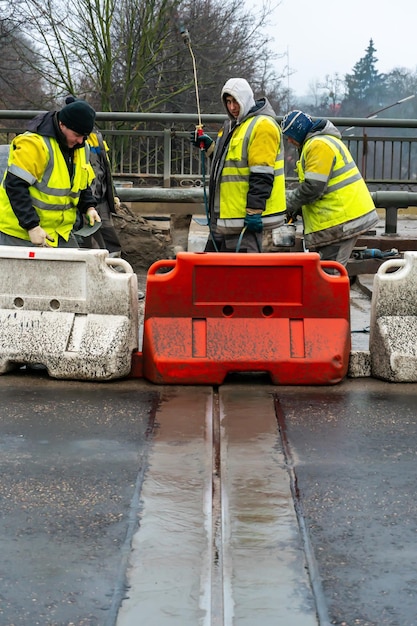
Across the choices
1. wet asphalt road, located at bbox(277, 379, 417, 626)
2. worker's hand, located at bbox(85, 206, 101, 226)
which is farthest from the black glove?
wet asphalt road, located at bbox(277, 379, 417, 626)

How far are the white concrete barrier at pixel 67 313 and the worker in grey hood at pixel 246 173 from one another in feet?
4.42

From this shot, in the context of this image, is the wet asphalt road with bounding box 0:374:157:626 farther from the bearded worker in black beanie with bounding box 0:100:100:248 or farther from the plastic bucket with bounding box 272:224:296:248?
the plastic bucket with bounding box 272:224:296:248

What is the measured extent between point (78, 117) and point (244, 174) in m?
1.54

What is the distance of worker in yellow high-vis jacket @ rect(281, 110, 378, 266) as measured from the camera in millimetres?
8469

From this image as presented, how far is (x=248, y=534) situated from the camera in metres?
4.42

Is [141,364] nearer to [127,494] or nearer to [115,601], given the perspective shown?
[127,494]

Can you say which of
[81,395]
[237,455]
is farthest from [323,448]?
[81,395]

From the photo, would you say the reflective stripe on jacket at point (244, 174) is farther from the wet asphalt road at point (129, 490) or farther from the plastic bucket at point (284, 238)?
the plastic bucket at point (284, 238)

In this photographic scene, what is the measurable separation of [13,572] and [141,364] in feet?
10.8

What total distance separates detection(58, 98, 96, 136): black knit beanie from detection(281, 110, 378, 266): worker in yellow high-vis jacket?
1.76m

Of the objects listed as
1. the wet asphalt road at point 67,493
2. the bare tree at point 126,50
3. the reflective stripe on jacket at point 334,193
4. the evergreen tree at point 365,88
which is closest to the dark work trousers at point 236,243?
the reflective stripe on jacket at point 334,193

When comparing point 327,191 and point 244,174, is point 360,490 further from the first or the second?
point 327,191

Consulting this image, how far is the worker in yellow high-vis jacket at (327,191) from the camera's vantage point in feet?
27.8

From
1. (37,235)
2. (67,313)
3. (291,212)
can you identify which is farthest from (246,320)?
(291,212)
